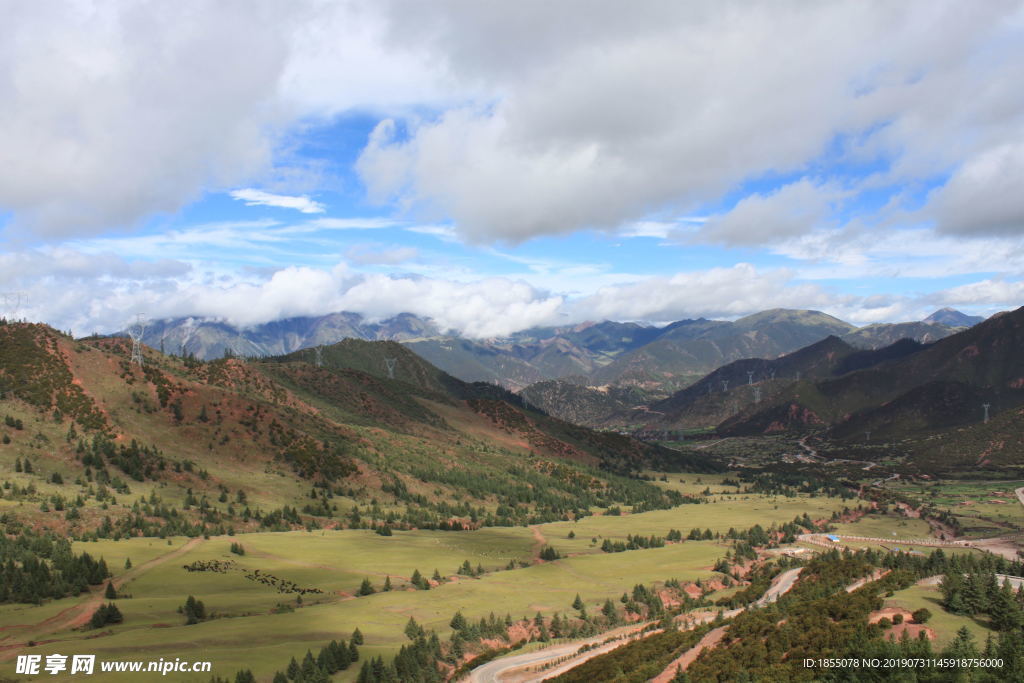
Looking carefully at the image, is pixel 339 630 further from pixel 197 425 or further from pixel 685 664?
pixel 197 425

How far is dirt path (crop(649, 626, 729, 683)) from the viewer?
65.9 meters

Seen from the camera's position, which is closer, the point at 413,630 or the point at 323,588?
the point at 413,630

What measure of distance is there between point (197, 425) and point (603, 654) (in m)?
140

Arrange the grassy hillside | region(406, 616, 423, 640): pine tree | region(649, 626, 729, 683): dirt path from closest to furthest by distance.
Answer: region(649, 626, 729, 683): dirt path, region(406, 616, 423, 640): pine tree, the grassy hillside

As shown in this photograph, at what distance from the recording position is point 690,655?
234 ft

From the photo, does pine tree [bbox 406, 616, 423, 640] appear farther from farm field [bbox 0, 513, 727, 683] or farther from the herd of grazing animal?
the herd of grazing animal

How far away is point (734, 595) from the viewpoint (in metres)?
112

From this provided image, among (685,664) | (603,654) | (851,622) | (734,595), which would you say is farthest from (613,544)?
(851,622)

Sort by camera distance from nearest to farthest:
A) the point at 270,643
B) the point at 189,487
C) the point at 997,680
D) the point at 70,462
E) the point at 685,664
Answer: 1. the point at 997,680
2. the point at 685,664
3. the point at 270,643
4. the point at 70,462
5. the point at 189,487

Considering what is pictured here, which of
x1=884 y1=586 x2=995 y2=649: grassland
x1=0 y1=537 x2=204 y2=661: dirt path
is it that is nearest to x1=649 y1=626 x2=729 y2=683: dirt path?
x1=884 y1=586 x2=995 y2=649: grassland

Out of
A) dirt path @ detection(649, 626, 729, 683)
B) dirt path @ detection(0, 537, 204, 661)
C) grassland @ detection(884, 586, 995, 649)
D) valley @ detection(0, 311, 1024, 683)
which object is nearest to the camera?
grassland @ detection(884, 586, 995, 649)

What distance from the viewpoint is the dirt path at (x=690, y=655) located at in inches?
2596

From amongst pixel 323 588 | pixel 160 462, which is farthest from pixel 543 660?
pixel 160 462

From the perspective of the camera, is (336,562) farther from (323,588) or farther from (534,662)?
(534,662)
